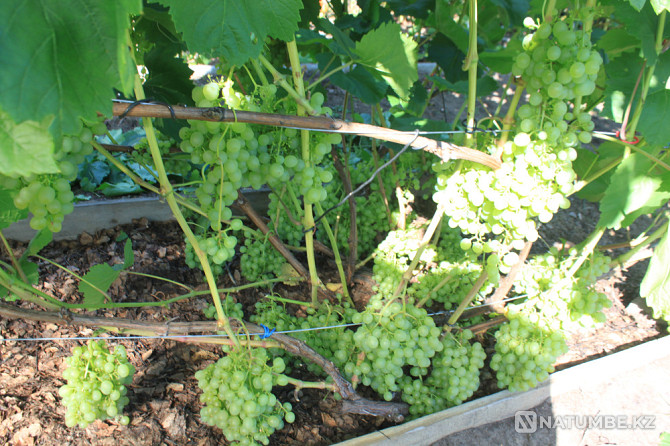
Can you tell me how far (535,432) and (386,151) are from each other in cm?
161

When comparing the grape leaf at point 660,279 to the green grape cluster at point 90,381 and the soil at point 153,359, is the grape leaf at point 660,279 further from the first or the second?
the green grape cluster at point 90,381

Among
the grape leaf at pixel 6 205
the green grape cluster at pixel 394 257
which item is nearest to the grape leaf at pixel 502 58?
the green grape cluster at pixel 394 257

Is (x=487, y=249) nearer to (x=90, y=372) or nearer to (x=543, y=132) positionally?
(x=543, y=132)

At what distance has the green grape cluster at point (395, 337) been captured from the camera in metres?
1.34

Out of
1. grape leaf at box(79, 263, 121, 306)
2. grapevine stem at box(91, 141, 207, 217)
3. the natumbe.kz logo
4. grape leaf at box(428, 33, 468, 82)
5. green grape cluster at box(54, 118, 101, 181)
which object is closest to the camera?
green grape cluster at box(54, 118, 101, 181)

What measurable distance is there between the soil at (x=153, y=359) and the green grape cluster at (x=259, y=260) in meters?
0.14

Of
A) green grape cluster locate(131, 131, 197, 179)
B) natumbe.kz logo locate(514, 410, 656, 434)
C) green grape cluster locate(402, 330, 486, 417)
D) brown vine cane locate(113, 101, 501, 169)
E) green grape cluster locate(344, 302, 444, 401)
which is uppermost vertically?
brown vine cane locate(113, 101, 501, 169)

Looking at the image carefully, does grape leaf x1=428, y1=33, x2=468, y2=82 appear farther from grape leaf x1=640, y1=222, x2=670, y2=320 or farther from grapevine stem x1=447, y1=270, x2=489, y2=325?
grape leaf x1=640, y1=222, x2=670, y2=320

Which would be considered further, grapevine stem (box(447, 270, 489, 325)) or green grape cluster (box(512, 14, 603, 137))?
grapevine stem (box(447, 270, 489, 325))

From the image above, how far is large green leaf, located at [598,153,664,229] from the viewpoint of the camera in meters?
1.41

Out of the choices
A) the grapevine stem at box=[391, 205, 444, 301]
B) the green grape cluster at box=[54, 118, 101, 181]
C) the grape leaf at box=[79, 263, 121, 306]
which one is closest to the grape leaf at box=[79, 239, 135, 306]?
the grape leaf at box=[79, 263, 121, 306]

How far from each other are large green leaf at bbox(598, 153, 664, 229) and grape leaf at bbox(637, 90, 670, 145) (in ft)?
0.23

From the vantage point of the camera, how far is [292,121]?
3.53ft

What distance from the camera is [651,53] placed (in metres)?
1.29
